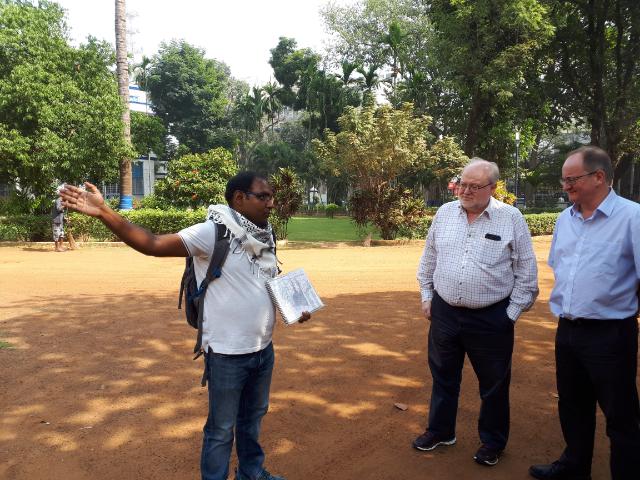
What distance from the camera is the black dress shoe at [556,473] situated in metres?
3.15

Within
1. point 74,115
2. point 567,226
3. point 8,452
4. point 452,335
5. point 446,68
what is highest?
point 446,68

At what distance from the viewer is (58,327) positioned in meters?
6.66

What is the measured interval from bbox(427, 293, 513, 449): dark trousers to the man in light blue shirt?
404mm

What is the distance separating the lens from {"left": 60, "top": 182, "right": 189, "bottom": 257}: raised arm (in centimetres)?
232

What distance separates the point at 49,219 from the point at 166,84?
113 ft

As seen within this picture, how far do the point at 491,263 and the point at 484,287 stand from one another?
151 mm

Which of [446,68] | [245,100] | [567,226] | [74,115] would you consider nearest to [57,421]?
[567,226]

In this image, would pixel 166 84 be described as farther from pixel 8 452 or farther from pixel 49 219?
pixel 8 452

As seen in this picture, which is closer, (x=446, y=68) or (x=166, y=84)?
(x=446, y=68)

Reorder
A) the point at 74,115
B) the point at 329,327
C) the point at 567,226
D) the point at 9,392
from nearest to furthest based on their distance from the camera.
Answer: the point at 567,226 < the point at 9,392 < the point at 329,327 < the point at 74,115

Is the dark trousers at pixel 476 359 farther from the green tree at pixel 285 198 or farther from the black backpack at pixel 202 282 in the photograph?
the green tree at pixel 285 198

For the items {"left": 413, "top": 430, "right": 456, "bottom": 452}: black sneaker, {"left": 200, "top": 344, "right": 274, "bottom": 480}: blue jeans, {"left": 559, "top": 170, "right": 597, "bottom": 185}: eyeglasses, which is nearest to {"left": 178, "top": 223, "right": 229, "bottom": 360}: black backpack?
{"left": 200, "top": 344, "right": 274, "bottom": 480}: blue jeans

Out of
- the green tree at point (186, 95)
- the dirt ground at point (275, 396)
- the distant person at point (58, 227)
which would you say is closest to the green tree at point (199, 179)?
the distant person at point (58, 227)

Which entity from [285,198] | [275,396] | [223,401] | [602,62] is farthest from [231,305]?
[602,62]
